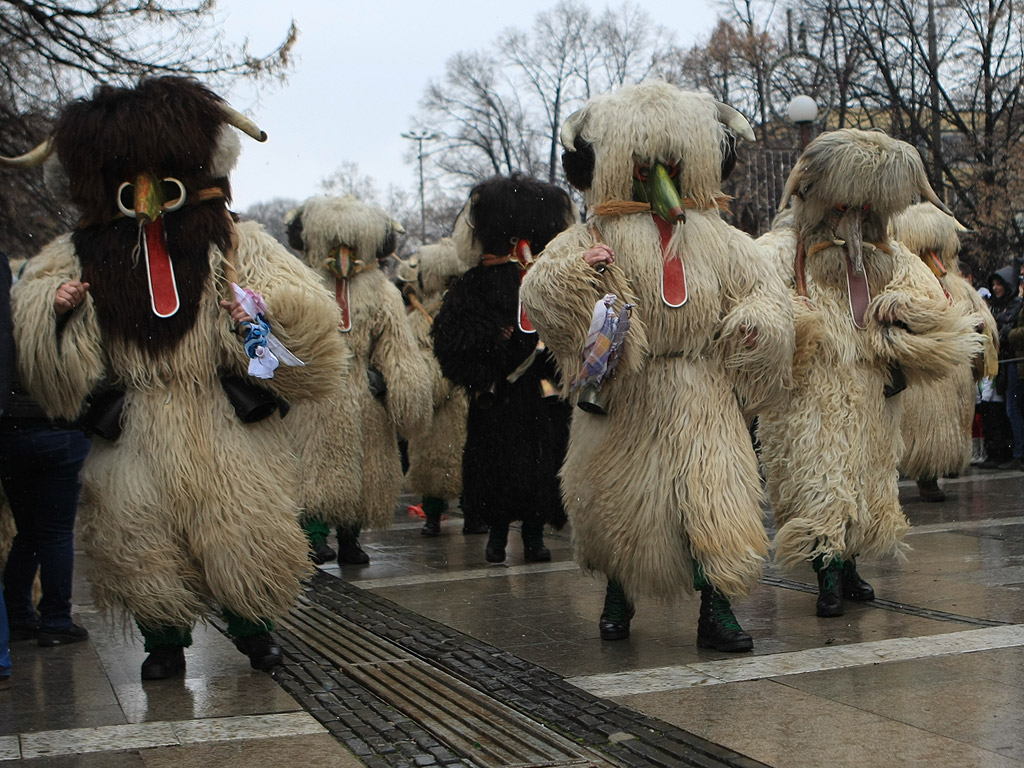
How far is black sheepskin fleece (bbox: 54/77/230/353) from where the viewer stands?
505 cm

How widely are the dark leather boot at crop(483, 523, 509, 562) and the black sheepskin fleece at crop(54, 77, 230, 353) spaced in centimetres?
339

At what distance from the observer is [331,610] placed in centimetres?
664

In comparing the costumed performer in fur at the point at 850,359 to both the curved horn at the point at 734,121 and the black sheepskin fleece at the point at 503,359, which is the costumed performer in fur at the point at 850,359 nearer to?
the curved horn at the point at 734,121

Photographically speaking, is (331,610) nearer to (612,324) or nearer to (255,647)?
(255,647)

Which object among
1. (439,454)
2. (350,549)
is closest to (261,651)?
(350,549)

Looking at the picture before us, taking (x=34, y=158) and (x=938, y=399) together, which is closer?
(x=34, y=158)

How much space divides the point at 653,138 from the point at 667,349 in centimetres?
84

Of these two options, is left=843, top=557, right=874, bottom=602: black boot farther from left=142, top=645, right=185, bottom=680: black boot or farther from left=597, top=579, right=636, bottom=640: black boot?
left=142, top=645, right=185, bottom=680: black boot

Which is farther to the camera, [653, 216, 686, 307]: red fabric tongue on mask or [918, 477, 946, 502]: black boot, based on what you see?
[918, 477, 946, 502]: black boot

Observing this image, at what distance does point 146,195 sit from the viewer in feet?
16.7

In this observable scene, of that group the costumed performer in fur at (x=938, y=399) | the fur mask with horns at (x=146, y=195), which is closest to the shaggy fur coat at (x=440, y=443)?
the costumed performer in fur at (x=938, y=399)

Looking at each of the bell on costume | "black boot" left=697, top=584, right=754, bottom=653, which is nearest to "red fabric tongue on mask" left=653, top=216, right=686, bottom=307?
the bell on costume

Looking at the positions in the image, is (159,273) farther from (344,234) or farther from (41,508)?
(344,234)

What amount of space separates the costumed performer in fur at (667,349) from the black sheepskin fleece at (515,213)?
2636mm
